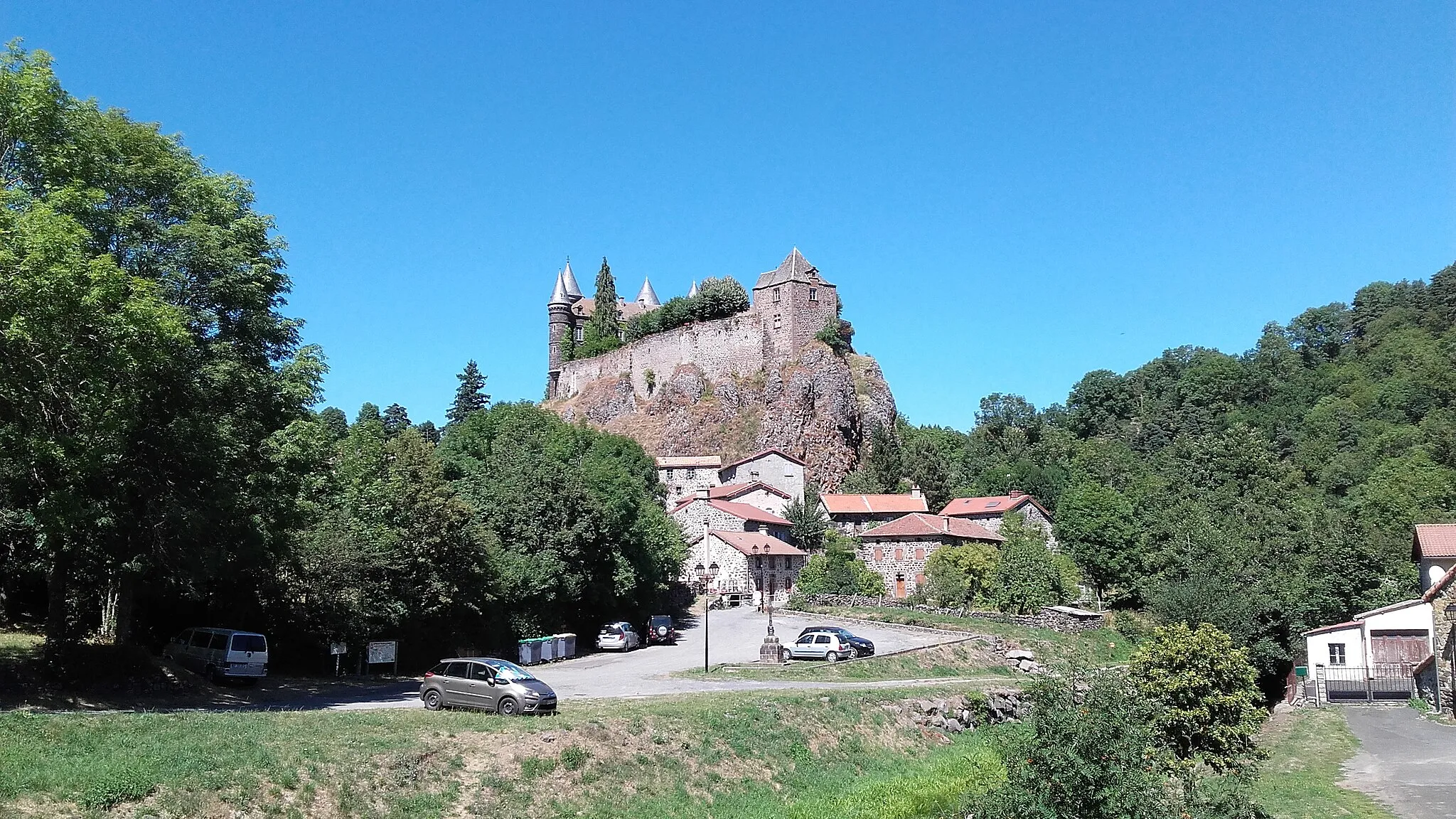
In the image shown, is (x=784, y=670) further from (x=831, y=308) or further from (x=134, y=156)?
(x=831, y=308)

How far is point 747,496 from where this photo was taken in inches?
2876

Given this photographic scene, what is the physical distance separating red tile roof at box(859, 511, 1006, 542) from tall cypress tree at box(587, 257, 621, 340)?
49960mm

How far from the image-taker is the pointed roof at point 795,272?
8800cm

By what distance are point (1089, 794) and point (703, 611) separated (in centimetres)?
4310

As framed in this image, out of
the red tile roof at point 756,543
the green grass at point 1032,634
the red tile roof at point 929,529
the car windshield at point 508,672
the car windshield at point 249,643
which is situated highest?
the red tile roof at point 929,529

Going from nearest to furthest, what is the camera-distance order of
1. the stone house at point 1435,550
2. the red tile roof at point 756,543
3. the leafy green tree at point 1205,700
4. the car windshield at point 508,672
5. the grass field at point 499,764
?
1. the grass field at point 499,764
2. the leafy green tree at point 1205,700
3. the car windshield at point 508,672
4. the stone house at point 1435,550
5. the red tile roof at point 756,543

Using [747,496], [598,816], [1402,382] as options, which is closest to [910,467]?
[747,496]

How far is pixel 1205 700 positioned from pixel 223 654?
74.5ft

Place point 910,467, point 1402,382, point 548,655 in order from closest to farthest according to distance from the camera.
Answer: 1. point 548,655
2. point 910,467
3. point 1402,382

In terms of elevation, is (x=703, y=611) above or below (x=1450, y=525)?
below

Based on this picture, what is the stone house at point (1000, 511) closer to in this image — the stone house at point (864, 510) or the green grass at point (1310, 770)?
the stone house at point (864, 510)

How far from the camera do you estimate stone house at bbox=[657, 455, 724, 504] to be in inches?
3214

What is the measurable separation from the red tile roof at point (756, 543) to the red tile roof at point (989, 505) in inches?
536

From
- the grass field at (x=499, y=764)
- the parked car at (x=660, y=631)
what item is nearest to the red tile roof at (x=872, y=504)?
the parked car at (x=660, y=631)
